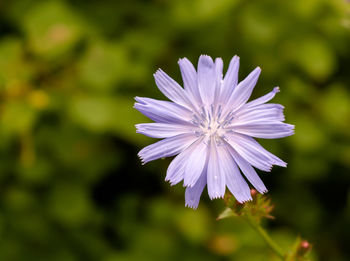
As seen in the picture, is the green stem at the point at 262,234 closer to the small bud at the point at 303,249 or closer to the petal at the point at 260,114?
the small bud at the point at 303,249

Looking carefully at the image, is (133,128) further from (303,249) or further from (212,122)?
(303,249)

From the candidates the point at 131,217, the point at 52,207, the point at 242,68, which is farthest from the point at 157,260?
the point at 242,68

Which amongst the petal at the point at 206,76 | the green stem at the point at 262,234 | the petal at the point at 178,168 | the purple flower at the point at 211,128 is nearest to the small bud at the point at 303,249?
the green stem at the point at 262,234

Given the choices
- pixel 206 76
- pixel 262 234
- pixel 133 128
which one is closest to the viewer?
pixel 206 76

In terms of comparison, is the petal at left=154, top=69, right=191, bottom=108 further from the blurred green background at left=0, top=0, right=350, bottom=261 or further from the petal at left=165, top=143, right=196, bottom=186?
the blurred green background at left=0, top=0, right=350, bottom=261

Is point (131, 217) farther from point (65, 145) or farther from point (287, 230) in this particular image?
point (287, 230)

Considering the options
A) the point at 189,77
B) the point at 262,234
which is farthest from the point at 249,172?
the point at 189,77
